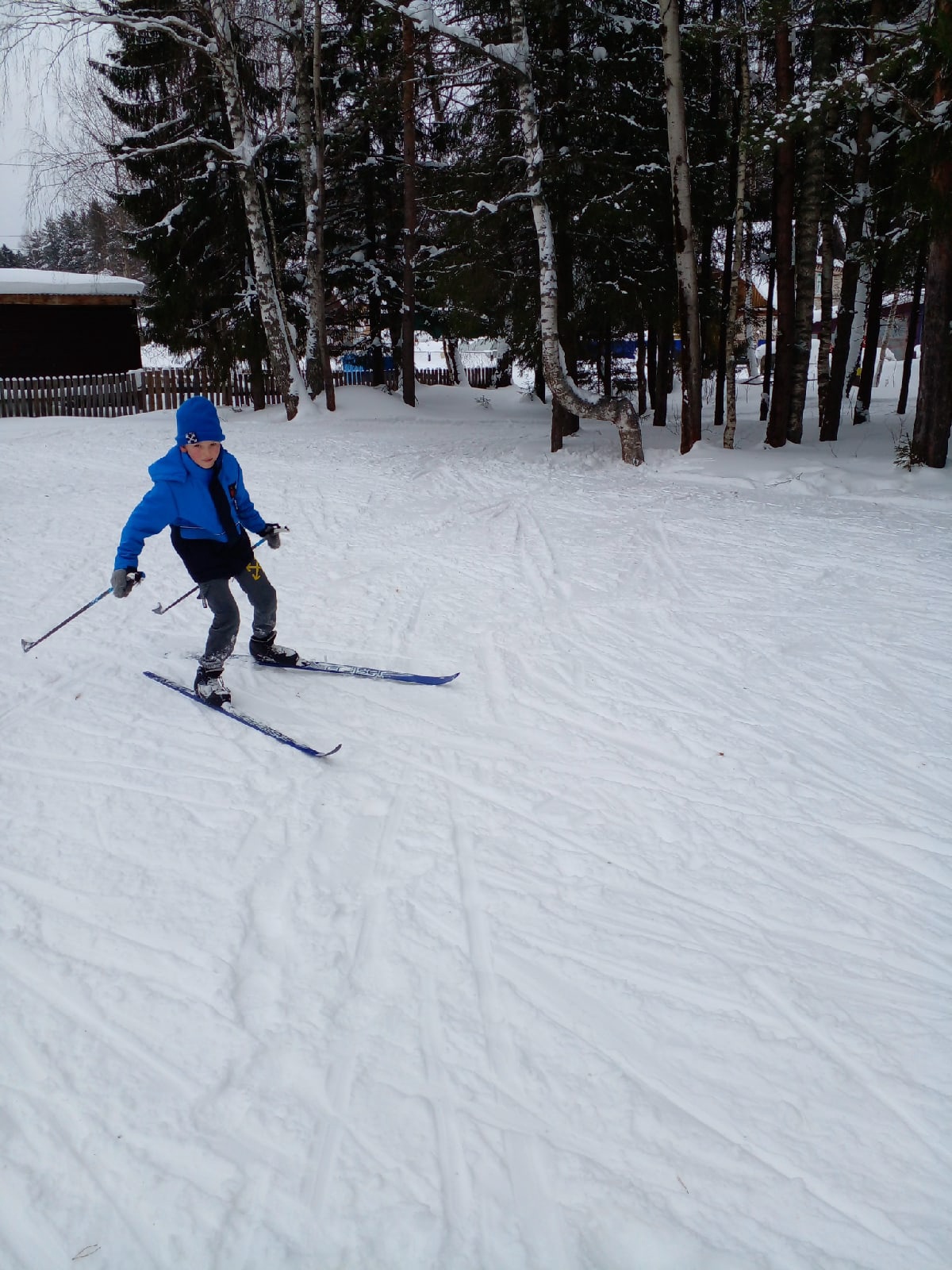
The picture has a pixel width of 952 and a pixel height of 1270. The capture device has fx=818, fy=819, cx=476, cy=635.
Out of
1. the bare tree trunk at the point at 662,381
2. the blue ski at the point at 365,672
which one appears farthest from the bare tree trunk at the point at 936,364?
the blue ski at the point at 365,672

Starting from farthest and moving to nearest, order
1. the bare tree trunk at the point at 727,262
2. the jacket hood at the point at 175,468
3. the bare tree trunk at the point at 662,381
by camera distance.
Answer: the bare tree trunk at the point at 662,381, the bare tree trunk at the point at 727,262, the jacket hood at the point at 175,468

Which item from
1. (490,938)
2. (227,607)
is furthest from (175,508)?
(490,938)

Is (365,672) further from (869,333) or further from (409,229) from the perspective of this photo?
(409,229)

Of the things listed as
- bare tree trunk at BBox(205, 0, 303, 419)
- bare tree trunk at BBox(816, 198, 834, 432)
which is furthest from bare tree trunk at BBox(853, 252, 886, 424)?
bare tree trunk at BBox(205, 0, 303, 419)

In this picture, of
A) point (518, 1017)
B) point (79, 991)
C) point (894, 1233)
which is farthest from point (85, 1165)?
point (894, 1233)

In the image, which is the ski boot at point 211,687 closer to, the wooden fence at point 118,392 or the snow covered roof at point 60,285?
the wooden fence at point 118,392

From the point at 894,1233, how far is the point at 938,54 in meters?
11.0

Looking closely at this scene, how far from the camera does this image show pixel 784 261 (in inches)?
477

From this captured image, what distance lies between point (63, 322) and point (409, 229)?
10327 millimetres

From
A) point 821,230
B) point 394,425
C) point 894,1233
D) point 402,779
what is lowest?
point 894,1233

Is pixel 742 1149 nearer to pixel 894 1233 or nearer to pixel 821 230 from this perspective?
pixel 894 1233

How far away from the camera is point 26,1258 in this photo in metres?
1.92

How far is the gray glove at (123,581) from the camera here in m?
4.34

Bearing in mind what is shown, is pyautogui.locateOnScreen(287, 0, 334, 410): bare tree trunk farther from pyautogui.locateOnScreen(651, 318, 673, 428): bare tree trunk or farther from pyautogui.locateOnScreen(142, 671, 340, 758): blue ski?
pyautogui.locateOnScreen(142, 671, 340, 758): blue ski
